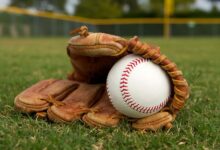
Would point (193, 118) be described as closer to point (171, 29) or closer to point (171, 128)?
point (171, 128)

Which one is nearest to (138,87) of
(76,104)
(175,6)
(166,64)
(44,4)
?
(166,64)

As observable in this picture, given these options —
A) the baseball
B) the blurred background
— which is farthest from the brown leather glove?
the blurred background

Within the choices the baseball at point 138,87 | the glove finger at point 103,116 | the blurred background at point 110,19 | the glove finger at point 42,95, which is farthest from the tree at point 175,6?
the baseball at point 138,87

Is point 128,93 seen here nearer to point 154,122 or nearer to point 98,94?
point 154,122

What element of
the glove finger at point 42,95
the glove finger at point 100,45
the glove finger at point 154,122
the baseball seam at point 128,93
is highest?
the glove finger at point 100,45

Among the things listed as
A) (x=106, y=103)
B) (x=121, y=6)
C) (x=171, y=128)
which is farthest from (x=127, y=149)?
(x=121, y=6)

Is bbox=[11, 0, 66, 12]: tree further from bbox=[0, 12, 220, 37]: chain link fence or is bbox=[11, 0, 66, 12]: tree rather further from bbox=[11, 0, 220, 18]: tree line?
bbox=[0, 12, 220, 37]: chain link fence

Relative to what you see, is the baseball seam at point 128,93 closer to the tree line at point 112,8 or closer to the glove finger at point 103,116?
the glove finger at point 103,116
